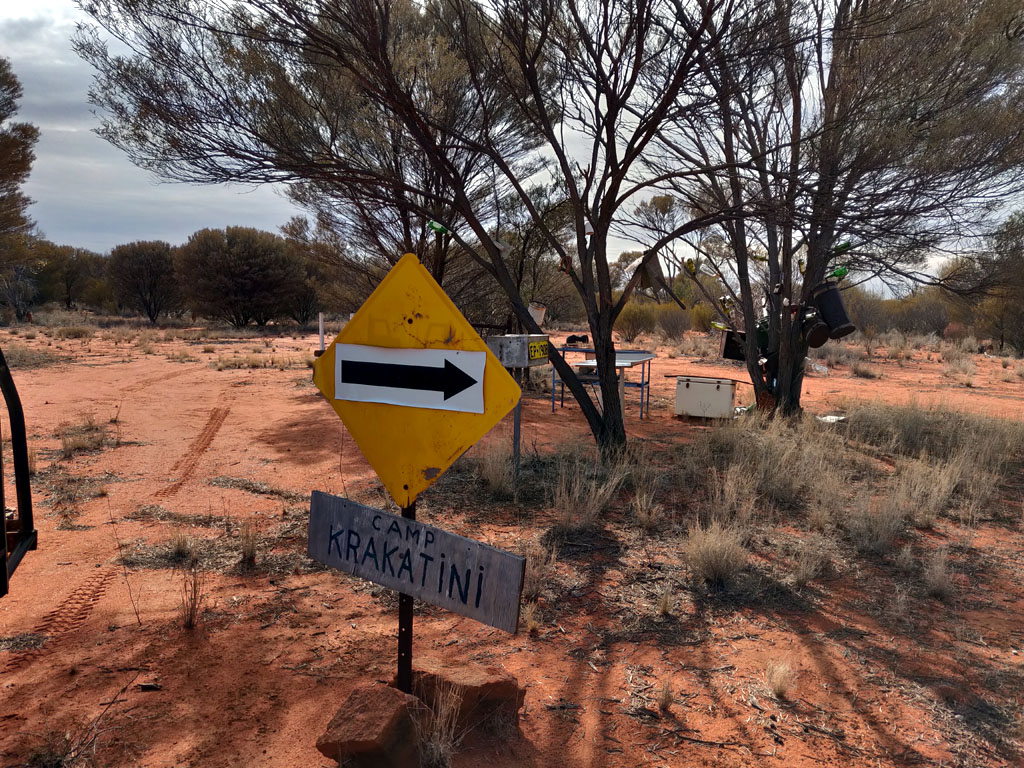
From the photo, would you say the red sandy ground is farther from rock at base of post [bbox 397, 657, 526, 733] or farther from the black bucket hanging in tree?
the black bucket hanging in tree

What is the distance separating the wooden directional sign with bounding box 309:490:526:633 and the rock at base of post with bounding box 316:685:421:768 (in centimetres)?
47

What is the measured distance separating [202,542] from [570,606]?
2.90 m

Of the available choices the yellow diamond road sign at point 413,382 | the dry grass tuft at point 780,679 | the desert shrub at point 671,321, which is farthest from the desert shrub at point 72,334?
the dry grass tuft at point 780,679

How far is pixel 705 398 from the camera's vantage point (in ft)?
37.8

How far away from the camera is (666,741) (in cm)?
294

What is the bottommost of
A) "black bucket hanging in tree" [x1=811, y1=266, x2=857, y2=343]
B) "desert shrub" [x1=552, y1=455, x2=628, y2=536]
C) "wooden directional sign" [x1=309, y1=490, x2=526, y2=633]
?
"desert shrub" [x1=552, y1=455, x2=628, y2=536]

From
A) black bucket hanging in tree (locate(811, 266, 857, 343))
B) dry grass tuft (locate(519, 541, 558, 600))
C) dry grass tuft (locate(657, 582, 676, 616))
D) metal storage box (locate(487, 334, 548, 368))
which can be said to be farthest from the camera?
black bucket hanging in tree (locate(811, 266, 857, 343))

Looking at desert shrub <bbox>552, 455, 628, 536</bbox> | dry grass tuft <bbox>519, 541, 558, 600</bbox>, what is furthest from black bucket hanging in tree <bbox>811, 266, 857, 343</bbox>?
dry grass tuft <bbox>519, 541, 558, 600</bbox>

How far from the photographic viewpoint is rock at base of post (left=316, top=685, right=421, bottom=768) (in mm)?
2527

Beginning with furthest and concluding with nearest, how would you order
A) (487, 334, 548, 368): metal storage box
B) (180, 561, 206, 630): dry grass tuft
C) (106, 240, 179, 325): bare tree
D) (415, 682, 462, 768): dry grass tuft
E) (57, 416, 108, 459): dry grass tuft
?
(106, 240, 179, 325): bare tree, (57, 416, 108, 459): dry grass tuft, (487, 334, 548, 368): metal storage box, (180, 561, 206, 630): dry grass tuft, (415, 682, 462, 768): dry grass tuft

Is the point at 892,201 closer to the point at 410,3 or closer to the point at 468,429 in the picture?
the point at 468,429

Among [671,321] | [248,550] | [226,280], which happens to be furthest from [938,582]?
[226,280]

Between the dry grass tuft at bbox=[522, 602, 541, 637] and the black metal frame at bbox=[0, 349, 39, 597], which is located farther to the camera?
the dry grass tuft at bbox=[522, 602, 541, 637]

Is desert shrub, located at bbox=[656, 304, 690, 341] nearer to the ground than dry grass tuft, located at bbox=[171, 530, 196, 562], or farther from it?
farther from it
